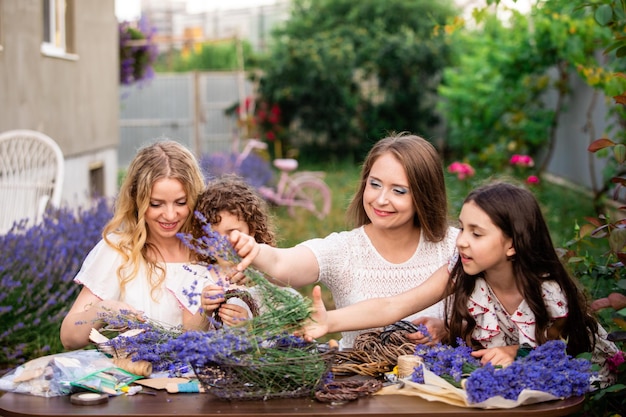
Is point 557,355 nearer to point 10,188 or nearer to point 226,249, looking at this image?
point 226,249

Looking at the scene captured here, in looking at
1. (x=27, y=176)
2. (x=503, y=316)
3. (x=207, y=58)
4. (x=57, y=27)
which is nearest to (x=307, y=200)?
(x=57, y=27)

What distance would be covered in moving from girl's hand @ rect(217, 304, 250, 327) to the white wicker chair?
138 inches

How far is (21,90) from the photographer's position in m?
7.00

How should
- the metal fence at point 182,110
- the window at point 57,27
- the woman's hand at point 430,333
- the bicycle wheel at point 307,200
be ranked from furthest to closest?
1. the metal fence at point 182,110
2. the bicycle wheel at point 307,200
3. the window at point 57,27
4. the woman's hand at point 430,333

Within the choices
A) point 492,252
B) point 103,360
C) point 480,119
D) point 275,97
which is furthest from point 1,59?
point 275,97

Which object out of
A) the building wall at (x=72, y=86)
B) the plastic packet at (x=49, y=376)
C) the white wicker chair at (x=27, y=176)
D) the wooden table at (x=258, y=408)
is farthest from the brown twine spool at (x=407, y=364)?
the building wall at (x=72, y=86)

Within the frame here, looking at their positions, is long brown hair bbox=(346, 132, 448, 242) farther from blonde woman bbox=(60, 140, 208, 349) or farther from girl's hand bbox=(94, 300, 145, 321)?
girl's hand bbox=(94, 300, 145, 321)

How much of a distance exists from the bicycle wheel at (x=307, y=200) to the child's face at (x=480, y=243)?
7.67 m

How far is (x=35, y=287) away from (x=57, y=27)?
4.58 meters

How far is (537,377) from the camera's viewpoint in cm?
227

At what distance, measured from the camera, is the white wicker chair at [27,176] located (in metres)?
5.98

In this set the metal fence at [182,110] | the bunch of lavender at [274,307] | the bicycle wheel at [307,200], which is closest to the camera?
the bunch of lavender at [274,307]

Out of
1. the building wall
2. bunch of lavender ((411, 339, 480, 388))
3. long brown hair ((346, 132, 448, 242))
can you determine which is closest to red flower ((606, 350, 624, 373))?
bunch of lavender ((411, 339, 480, 388))

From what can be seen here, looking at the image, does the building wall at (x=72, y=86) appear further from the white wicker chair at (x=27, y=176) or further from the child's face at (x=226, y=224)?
the child's face at (x=226, y=224)
